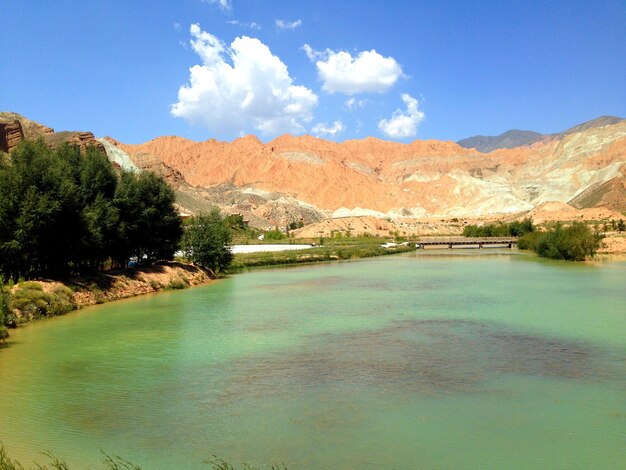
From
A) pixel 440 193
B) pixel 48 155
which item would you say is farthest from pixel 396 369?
pixel 440 193

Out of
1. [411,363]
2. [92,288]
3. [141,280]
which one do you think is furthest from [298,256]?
[411,363]

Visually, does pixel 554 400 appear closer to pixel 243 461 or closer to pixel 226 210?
pixel 243 461

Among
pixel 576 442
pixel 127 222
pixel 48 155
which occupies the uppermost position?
pixel 48 155

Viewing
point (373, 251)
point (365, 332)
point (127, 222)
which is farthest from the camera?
point (373, 251)

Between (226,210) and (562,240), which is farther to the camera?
(226,210)

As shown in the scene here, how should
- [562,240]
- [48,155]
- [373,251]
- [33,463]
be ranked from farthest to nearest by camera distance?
[373,251]
[562,240]
[48,155]
[33,463]

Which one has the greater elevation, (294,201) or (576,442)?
(294,201)

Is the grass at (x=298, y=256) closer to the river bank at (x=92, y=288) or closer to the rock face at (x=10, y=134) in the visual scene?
the river bank at (x=92, y=288)

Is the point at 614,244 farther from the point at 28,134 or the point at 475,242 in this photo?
the point at 28,134

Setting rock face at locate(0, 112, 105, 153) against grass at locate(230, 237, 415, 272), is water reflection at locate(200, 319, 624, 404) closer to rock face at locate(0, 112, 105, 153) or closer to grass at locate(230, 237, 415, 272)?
grass at locate(230, 237, 415, 272)

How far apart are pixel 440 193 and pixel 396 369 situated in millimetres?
137217

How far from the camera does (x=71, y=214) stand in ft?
78.9

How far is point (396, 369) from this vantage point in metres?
13.5

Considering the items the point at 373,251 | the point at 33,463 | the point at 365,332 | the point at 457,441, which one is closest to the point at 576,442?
the point at 457,441
